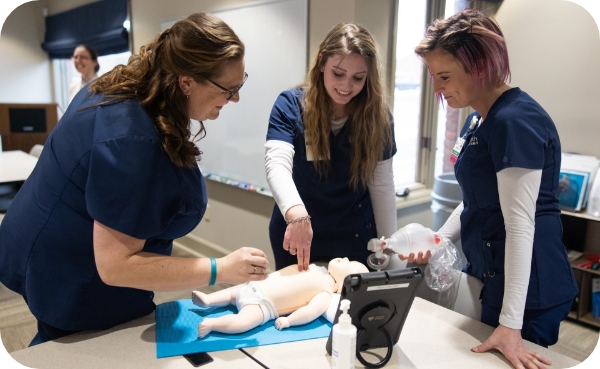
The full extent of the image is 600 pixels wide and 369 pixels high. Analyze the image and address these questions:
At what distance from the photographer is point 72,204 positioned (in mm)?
1037

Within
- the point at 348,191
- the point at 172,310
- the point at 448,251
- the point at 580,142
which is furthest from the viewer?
the point at 580,142

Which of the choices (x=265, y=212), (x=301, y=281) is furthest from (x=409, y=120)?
(x=301, y=281)

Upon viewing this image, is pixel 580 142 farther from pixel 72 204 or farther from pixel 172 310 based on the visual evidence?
pixel 72 204

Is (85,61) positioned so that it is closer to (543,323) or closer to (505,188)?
(505,188)

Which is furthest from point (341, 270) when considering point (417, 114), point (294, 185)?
point (417, 114)

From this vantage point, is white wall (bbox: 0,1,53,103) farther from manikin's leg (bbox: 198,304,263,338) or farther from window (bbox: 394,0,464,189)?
manikin's leg (bbox: 198,304,263,338)

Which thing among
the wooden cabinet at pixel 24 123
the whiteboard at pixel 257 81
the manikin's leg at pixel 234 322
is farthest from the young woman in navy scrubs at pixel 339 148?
the wooden cabinet at pixel 24 123

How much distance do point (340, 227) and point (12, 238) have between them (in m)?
1.06

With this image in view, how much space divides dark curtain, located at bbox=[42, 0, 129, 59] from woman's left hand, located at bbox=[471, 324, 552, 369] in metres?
4.42

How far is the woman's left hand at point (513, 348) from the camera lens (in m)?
1.08

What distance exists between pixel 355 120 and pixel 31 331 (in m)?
2.36

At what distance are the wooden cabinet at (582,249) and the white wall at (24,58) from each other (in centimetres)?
648

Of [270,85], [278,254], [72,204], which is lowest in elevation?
[278,254]

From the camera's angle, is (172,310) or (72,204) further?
(172,310)
